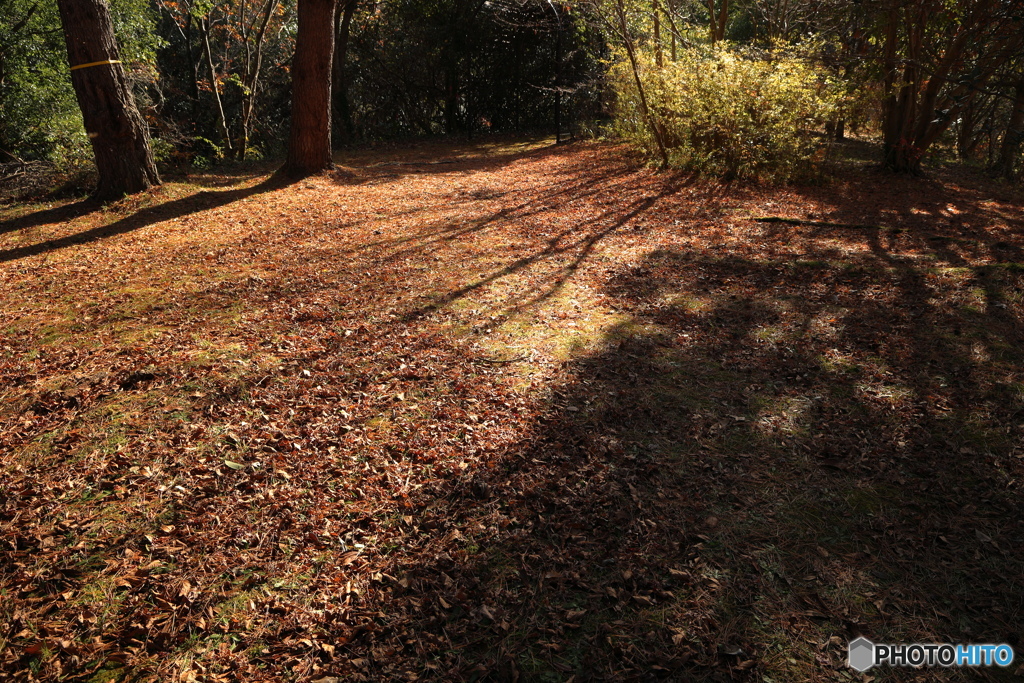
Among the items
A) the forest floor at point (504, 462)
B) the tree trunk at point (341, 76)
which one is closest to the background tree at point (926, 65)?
the forest floor at point (504, 462)

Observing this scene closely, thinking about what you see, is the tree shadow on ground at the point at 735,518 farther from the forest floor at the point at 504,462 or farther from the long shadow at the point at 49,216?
the long shadow at the point at 49,216

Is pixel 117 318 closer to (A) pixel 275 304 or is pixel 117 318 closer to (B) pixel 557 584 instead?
(A) pixel 275 304

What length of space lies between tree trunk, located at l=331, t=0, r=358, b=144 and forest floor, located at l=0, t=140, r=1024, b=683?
10.9 meters

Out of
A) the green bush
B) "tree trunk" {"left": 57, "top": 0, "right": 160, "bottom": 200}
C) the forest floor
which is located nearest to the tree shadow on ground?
the forest floor

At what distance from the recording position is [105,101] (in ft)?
24.0

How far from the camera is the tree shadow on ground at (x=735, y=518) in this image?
85.3 inches

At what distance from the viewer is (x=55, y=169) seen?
8.73 meters

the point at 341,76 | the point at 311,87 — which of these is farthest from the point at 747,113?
the point at 341,76

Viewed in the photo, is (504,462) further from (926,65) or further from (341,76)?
(341,76)

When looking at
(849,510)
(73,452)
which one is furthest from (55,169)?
(849,510)

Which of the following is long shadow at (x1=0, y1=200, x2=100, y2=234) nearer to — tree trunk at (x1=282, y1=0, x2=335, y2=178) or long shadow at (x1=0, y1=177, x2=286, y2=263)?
long shadow at (x1=0, y1=177, x2=286, y2=263)

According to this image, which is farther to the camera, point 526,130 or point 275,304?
point 526,130

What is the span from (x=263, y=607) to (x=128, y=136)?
24.9 ft

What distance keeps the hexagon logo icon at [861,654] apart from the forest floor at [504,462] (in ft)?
0.20
